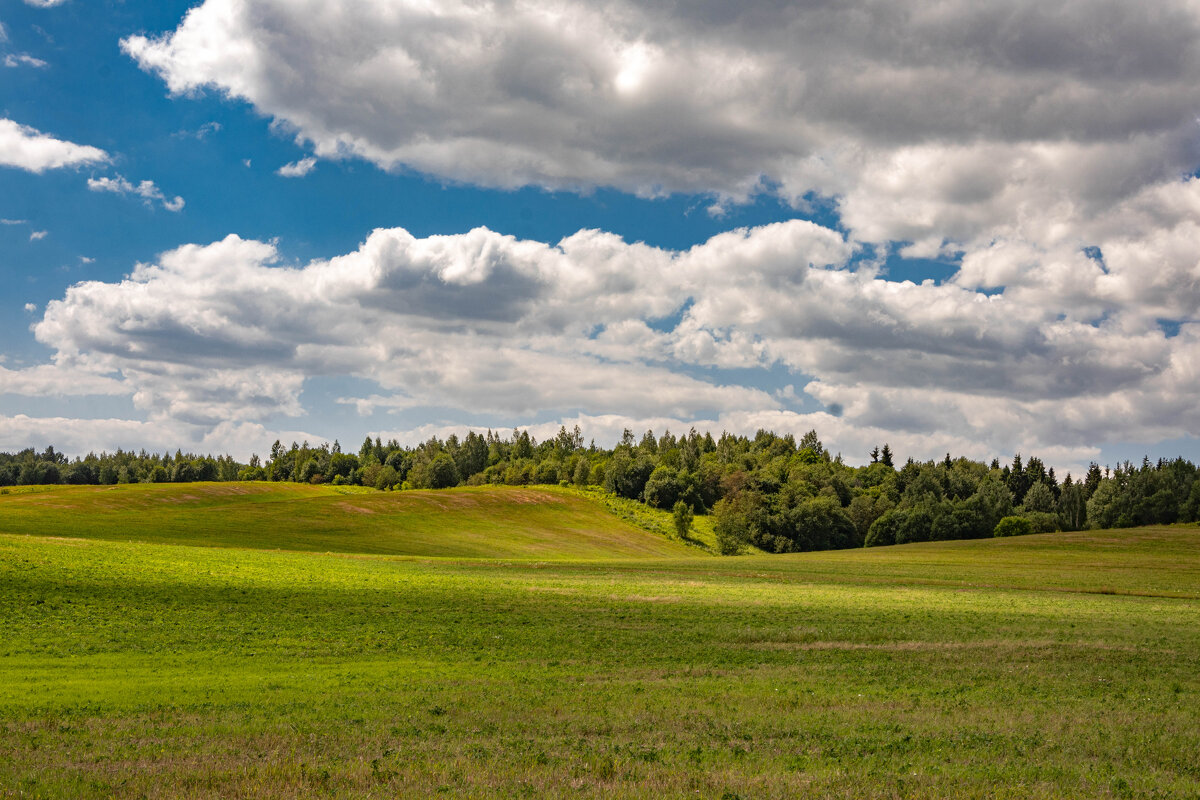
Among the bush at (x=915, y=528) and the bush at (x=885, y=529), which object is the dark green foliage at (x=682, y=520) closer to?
the bush at (x=885, y=529)

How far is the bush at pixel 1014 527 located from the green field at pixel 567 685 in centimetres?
9551

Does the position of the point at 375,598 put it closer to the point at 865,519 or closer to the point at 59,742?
the point at 59,742

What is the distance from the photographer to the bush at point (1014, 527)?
162 meters

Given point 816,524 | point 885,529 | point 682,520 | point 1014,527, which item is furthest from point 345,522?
point 1014,527

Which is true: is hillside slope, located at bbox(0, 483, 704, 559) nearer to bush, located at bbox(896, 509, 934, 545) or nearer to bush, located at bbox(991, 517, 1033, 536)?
bush, located at bbox(896, 509, 934, 545)

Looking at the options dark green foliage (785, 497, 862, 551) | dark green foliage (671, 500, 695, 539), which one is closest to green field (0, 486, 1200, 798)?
dark green foliage (671, 500, 695, 539)

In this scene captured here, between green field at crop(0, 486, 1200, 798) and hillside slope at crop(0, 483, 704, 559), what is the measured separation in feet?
101

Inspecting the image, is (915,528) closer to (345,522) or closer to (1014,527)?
(1014,527)

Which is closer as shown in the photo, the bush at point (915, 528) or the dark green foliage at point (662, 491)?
the bush at point (915, 528)

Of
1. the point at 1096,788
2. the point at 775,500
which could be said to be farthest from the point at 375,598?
the point at 775,500

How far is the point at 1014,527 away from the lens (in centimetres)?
16200

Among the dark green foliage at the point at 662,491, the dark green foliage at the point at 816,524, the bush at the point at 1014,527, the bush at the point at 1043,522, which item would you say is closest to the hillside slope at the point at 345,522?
the dark green foliage at the point at 662,491

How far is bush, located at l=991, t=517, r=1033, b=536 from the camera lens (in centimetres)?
16175

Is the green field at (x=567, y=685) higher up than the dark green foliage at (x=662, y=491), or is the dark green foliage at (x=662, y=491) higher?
the dark green foliage at (x=662, y=491)
